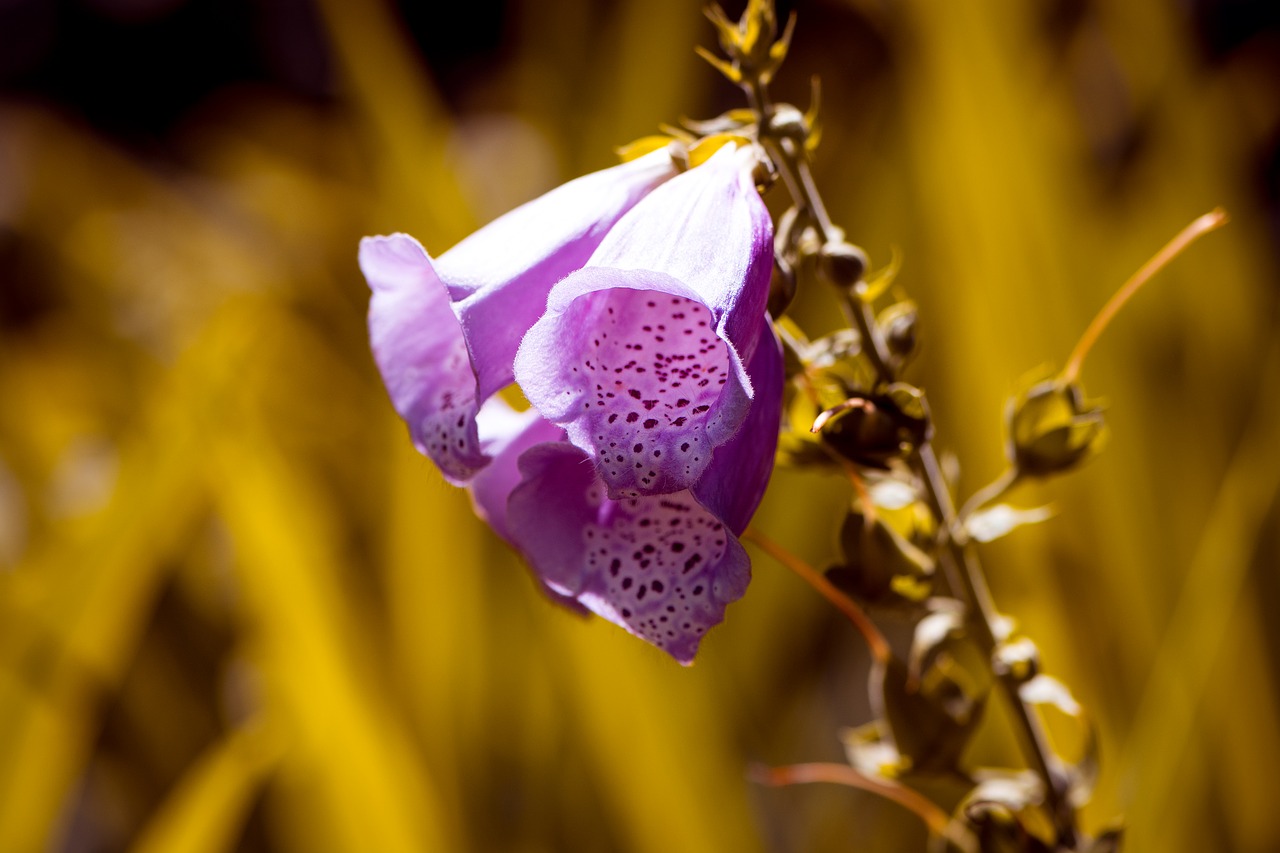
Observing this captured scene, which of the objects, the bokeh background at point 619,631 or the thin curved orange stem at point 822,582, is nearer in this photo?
the thin curved orange stem at point 822,582

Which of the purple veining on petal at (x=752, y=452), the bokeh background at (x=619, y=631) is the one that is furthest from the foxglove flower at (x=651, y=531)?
the bokeh background at (x=619, y=631)

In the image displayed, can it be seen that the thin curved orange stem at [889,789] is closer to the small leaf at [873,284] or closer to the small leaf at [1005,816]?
the small leaf at [1005,816]

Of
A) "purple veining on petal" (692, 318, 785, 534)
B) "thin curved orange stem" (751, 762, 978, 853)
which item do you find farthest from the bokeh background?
"purple veining on petal" (692, 318, 785, 534)

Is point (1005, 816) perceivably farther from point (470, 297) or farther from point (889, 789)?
point (470, 297)

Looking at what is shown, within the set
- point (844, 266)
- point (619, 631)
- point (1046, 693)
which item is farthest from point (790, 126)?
point (619, 631)

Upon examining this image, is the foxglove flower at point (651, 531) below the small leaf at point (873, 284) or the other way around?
below

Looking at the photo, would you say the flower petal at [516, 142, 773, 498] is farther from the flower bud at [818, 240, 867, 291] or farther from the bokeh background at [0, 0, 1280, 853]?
the bokeh background at [0, 0, 1280, 853]

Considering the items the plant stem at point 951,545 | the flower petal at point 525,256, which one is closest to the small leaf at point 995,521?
the plant stem at point 951,545

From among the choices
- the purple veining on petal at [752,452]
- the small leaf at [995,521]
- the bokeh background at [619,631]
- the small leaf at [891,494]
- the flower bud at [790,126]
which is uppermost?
the flower bud at [790,126]
